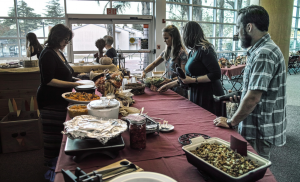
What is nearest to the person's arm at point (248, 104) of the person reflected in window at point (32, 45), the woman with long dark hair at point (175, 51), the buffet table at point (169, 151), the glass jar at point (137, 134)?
the buffet table at point (169, 151)

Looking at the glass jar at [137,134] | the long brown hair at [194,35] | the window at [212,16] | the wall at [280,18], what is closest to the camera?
the glass jar at [137,134]

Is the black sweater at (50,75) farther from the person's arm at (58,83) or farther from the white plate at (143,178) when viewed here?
the white plate at (143,178)

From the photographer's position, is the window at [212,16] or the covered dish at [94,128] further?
the window at [212,16]

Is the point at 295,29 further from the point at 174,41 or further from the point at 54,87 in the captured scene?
the point at 54,87

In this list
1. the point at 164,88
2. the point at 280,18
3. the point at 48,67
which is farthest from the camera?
the point at 280,18

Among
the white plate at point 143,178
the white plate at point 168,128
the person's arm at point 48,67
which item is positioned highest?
the person's arm at point 48,67

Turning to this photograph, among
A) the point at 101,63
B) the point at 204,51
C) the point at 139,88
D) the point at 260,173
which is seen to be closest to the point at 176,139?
the point at 260,173

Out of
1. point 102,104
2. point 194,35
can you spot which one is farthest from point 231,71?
point 102,104

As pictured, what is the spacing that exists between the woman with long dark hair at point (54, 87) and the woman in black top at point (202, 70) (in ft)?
3.82

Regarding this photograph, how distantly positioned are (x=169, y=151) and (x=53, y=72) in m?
1.46

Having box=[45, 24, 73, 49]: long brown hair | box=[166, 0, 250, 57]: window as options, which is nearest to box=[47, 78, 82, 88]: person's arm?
box=[45, 24, 73, 49]: long brown hair

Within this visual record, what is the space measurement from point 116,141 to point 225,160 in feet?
1.70

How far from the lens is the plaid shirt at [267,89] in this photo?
1272 mm

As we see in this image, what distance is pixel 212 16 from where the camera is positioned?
8.39 m
